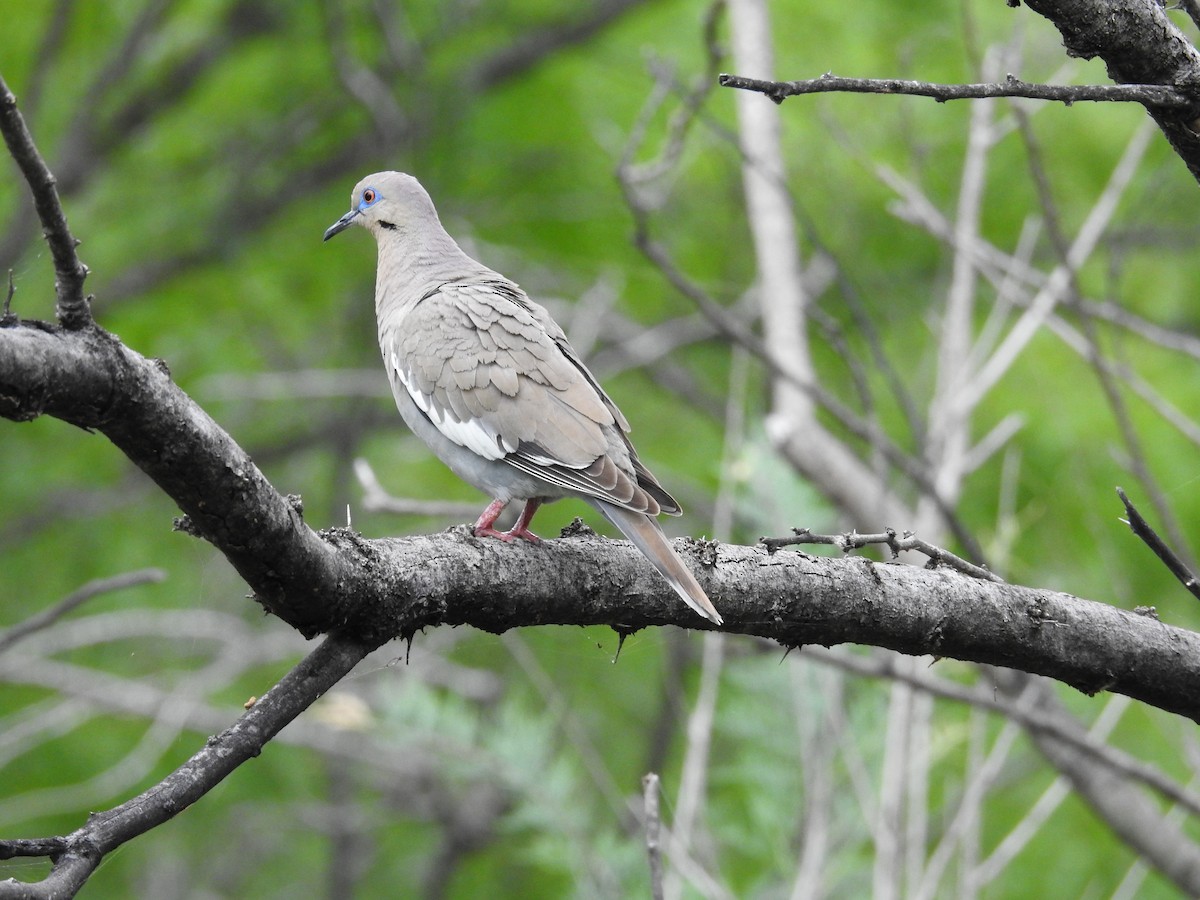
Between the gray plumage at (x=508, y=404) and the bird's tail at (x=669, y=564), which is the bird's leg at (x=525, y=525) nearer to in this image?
the gray plumage at (x=508, y=404)

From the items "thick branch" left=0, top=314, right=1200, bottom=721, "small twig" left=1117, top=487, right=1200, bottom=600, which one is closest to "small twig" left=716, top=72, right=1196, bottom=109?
"small twig" left=1117, top=487, right=1200, bottom=600

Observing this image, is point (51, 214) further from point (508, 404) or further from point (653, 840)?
point (508, 404)

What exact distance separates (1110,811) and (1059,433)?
288 cm

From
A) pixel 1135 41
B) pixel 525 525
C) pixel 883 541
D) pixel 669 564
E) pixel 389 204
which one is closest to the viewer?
pixel 1135 41

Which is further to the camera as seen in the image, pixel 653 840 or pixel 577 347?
pixel 577 347

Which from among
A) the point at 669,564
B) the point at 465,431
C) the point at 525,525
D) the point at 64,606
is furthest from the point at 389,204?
the point at 669,564

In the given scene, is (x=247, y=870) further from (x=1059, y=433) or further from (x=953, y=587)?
(x=953, y=587)

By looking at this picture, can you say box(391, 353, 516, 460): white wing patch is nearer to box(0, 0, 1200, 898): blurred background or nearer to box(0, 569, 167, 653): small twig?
box(0, 569, 167, 653): small twig

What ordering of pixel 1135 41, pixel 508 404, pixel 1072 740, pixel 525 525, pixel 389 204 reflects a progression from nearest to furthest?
pixel 1135 41 < pixel 1072 740 < pixel 525 525 < pixel 508 404 < pixel 389 204

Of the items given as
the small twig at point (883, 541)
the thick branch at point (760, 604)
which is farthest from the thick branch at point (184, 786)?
the small twig at point (883, 541)

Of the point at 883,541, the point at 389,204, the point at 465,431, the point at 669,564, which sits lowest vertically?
the point at 883,541

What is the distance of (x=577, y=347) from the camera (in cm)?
676

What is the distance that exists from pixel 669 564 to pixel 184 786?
3.46 ft

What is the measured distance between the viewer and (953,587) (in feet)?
8.39
